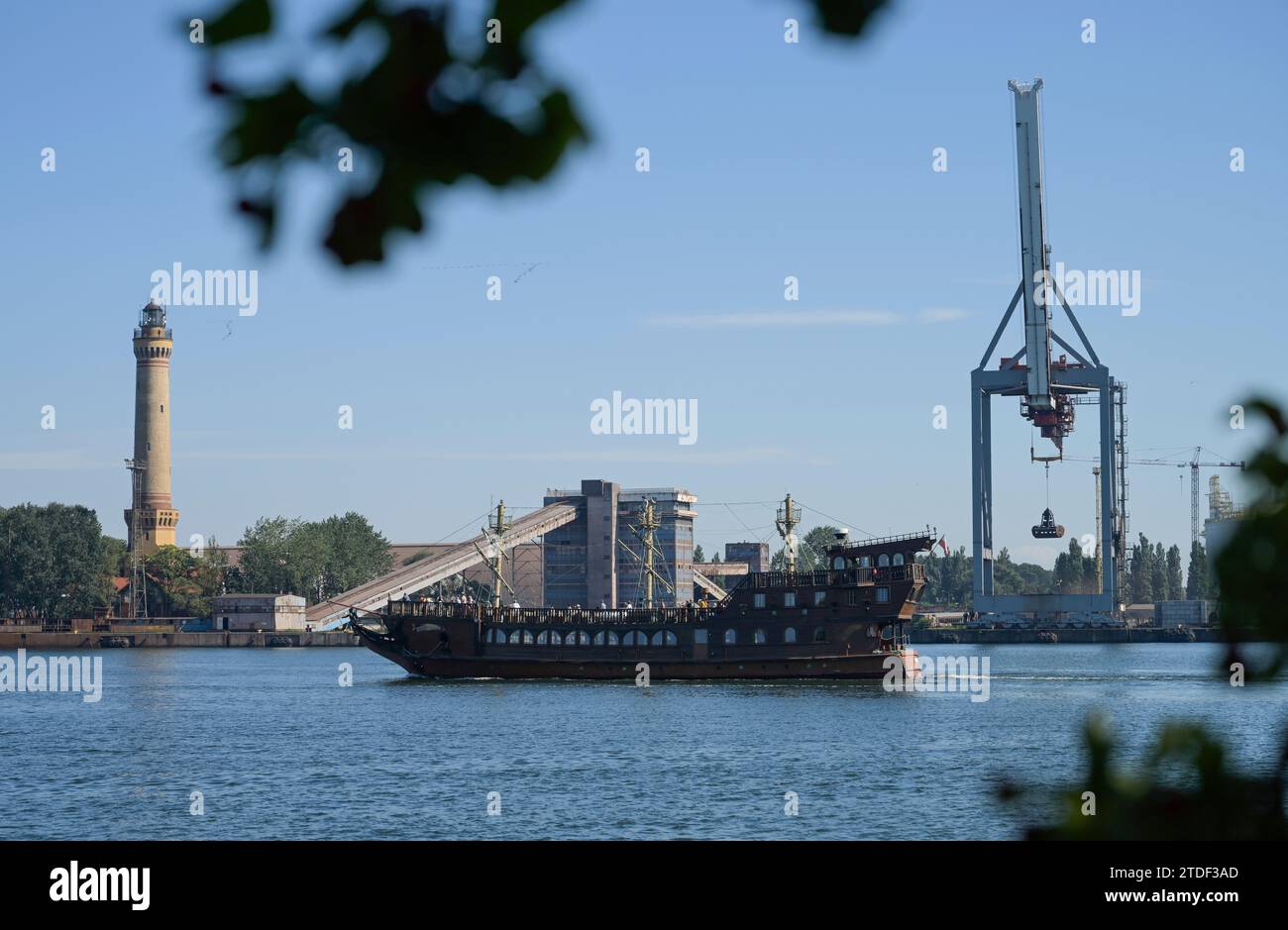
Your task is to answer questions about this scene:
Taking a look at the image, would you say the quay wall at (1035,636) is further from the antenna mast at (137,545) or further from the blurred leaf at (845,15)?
the blurred leaf at (845,15)

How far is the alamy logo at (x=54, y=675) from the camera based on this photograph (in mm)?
82688

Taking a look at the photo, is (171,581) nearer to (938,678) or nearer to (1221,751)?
(938,678)

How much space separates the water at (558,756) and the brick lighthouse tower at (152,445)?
7328 centimetres

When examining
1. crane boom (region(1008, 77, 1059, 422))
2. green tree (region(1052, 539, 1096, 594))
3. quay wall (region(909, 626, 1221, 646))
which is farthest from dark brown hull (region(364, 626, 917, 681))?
green tree (region(1052, 539, 1096, 594))

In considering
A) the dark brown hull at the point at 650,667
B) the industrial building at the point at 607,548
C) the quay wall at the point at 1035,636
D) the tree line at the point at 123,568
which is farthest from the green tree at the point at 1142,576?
the dark brown hull at the point at 650,667

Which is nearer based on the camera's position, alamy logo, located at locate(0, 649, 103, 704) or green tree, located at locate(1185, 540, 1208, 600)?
alamy logo, located at locate(0, 649, 103, 704)

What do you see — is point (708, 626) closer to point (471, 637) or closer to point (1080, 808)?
point (471, 637)

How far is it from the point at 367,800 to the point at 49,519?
393 feet

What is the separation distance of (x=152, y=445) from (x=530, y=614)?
256 feet

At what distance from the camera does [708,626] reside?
2844 inches

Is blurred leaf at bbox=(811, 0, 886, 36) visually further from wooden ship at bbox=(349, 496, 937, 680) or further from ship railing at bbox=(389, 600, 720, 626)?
ship railing at bbox=(389, 600, 720, 626)

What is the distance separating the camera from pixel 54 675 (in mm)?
100500

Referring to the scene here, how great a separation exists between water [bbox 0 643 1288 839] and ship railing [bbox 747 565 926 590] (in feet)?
15.1
